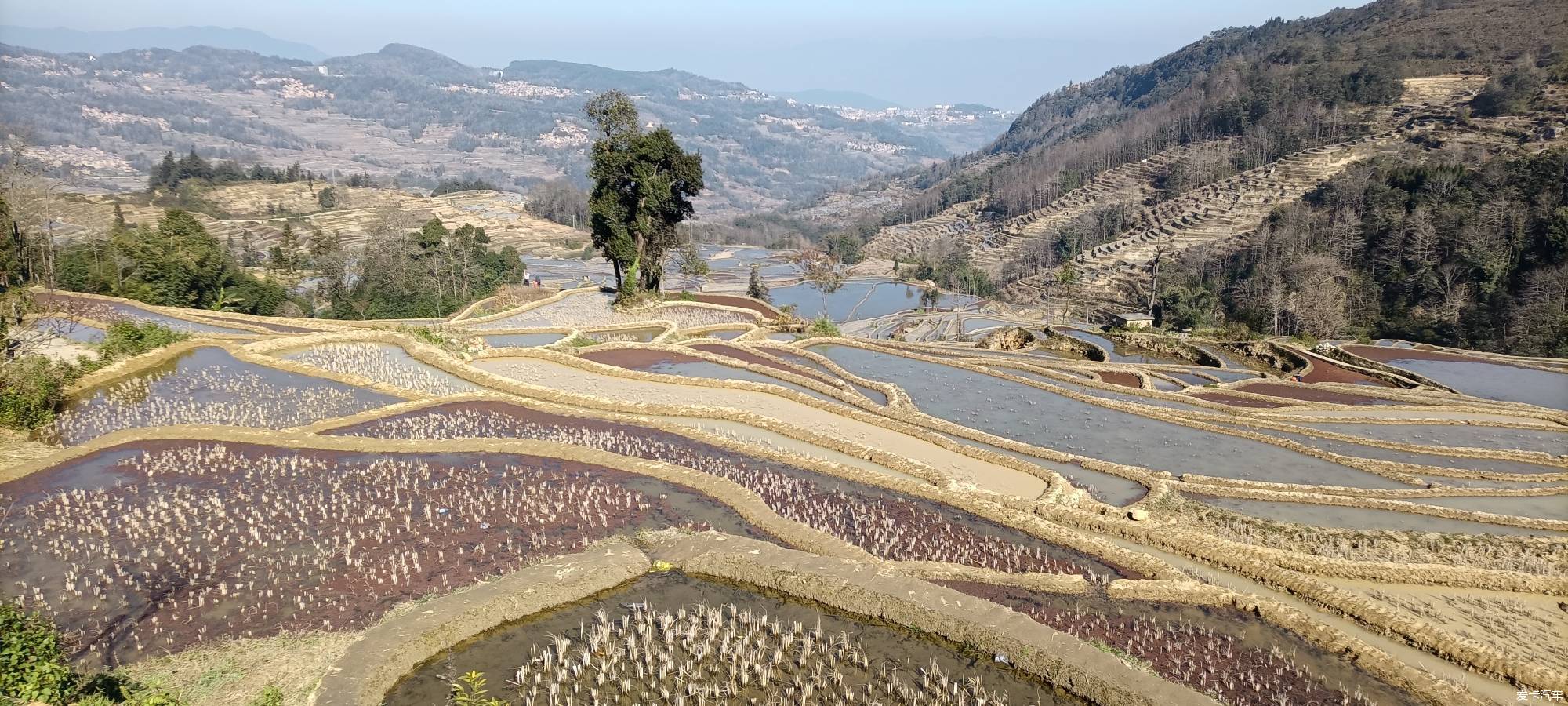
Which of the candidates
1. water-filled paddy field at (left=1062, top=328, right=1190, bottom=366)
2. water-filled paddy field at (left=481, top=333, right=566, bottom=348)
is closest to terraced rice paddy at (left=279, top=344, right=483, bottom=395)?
water-filled paddy field at (left=481, top=333, right=566, bottom=348)

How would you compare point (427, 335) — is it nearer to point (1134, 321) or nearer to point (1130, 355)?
point (1130, 355)

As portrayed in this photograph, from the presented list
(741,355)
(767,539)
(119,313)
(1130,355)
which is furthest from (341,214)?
(767,539)

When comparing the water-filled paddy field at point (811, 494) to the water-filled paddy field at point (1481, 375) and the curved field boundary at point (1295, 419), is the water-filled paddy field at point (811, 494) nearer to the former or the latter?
the curved field boundary at point (1295, 419)

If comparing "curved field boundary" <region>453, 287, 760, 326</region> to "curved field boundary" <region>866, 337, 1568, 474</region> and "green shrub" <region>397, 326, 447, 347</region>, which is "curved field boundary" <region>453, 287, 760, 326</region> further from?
"curved field boundary" <region>866, 337, 1568, 474</region>

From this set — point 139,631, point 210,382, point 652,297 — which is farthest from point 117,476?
point 652,297

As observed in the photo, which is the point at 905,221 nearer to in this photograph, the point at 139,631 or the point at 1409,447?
the point at 1409,447

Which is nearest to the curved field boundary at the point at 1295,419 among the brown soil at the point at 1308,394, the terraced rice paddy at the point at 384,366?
the brown soil at the point at 1308,394
